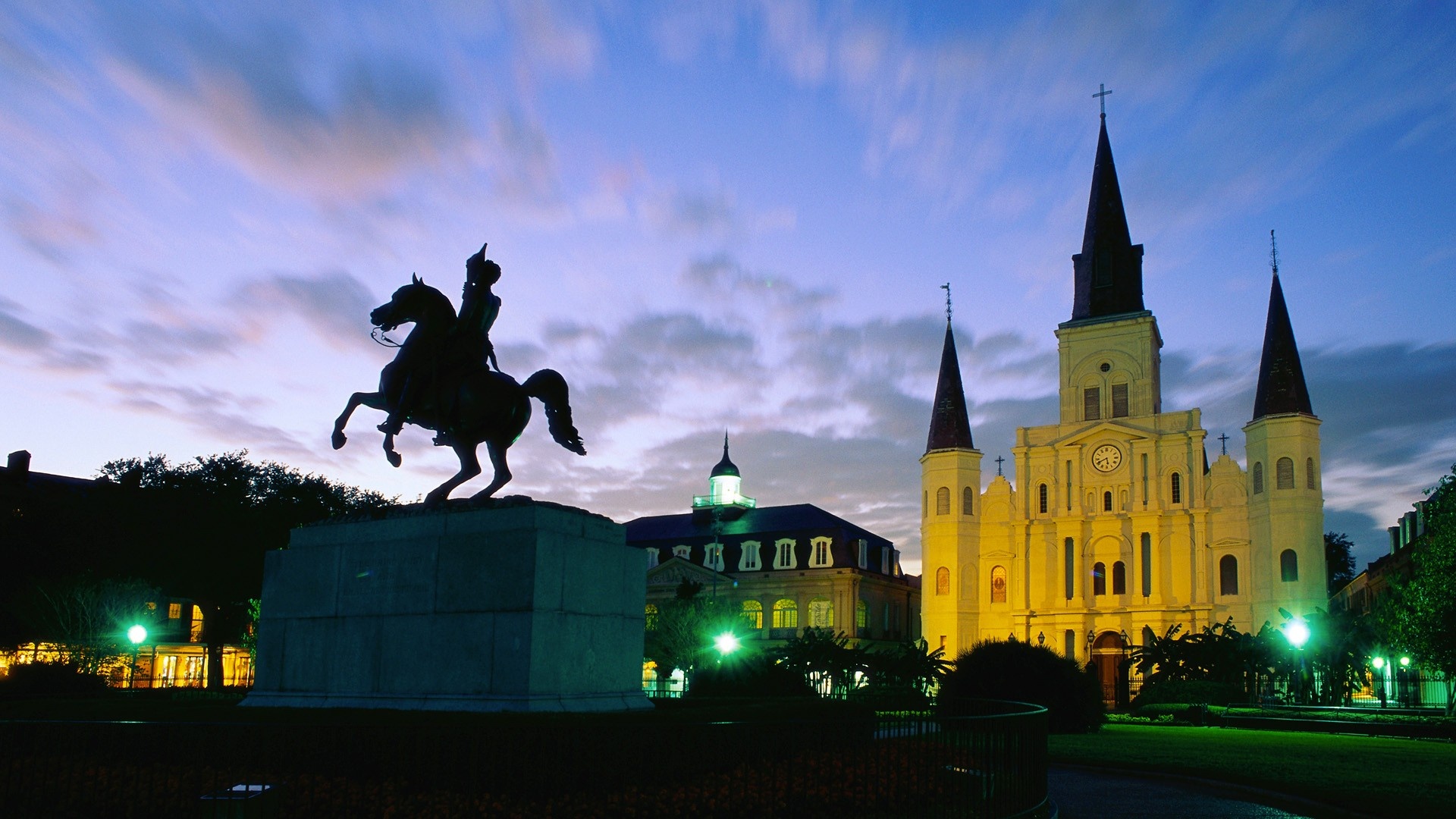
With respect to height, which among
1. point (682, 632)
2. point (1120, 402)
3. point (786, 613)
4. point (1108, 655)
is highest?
point (1120, 402)

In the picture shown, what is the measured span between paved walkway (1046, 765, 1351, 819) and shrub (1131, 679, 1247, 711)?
26.2 metres

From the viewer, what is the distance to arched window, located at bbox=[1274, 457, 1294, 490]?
6009cm

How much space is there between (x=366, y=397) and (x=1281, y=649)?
44744 millimetres

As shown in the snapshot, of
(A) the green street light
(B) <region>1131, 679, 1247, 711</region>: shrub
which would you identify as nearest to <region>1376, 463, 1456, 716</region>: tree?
(B) <region>1131, 679, 1247, 711</region>: shrub

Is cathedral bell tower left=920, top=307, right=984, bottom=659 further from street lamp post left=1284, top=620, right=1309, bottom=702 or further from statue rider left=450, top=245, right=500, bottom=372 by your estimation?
statue rider left=450, top=245, right=500, bottom=372

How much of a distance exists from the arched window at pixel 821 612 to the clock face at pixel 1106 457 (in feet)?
69.7

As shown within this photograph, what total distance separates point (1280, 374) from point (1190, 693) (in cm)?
2767

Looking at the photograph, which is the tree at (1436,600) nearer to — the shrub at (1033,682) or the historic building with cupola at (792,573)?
the shrub at (1033,682)

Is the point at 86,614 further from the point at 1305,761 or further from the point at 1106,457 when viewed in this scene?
the point at 1106,457

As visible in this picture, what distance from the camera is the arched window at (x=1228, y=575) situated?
203ft

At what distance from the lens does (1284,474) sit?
60.6m

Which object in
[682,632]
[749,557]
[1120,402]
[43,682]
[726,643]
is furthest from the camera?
[749,557]

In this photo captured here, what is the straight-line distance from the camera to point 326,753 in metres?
8.79

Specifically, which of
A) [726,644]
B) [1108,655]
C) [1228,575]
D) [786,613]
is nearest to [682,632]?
[726,644]
